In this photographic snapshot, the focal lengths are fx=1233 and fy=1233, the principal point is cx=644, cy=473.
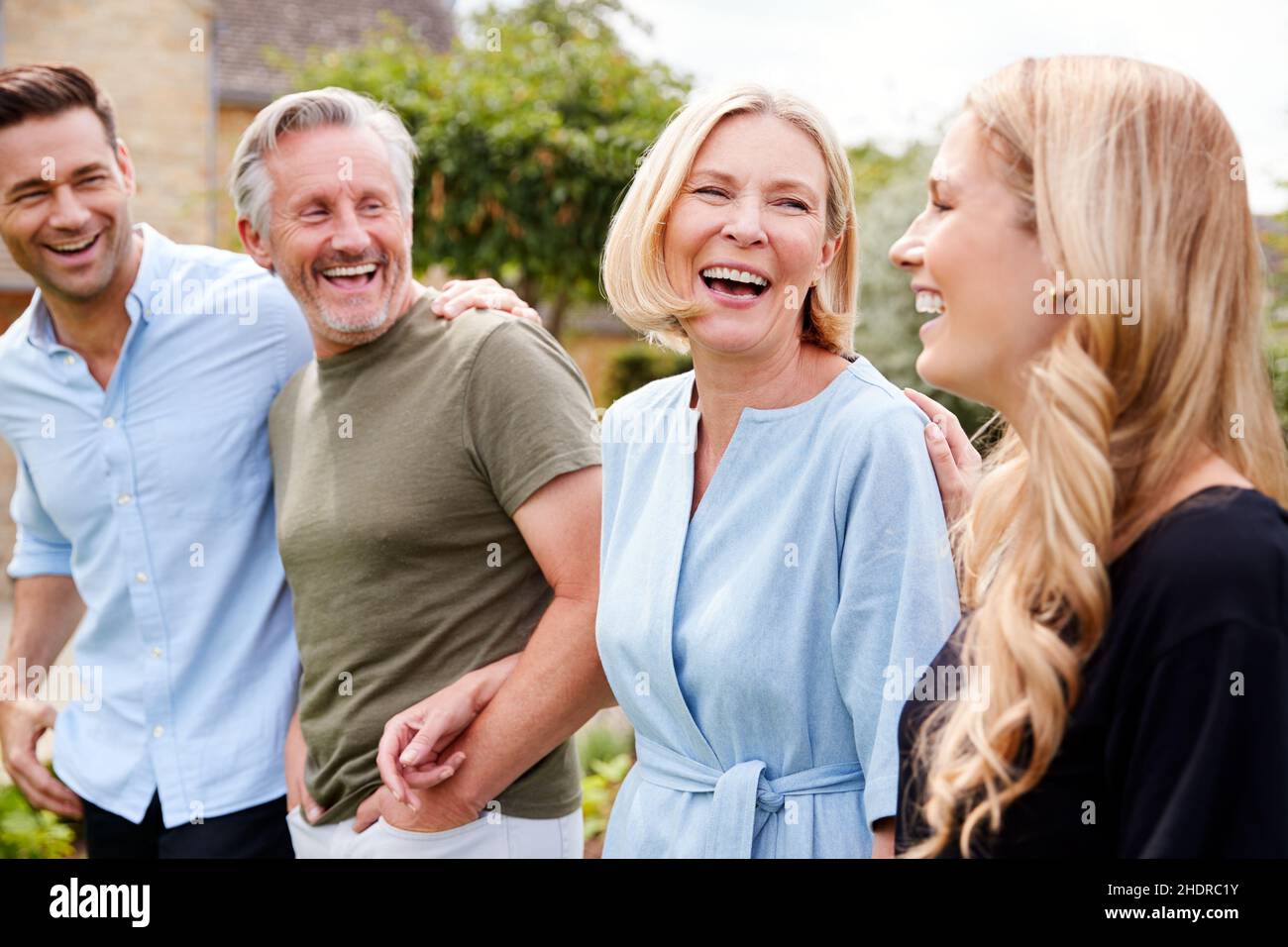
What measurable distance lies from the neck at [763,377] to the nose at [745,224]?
209mm

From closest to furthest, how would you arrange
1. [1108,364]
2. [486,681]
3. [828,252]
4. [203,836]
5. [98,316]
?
[1108,364], [828,252], [486,681], [203,836], [98,316]

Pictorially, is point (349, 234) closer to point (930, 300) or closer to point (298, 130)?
point (298, 130)

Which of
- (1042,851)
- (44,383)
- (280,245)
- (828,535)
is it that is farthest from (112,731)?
(1042,851)

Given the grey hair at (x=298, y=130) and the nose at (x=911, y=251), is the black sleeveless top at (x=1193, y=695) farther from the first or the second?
the grey hair at (x=298, y=130)

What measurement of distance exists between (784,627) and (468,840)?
0.97m

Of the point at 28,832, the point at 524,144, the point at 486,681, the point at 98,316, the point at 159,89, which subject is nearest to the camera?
the point at 486,681

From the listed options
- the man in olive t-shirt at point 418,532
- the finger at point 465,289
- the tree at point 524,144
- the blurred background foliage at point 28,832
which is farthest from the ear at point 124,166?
the tree at point 524,144

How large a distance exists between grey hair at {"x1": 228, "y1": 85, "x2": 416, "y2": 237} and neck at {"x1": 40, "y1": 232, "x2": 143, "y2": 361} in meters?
0.38

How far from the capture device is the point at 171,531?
308cm

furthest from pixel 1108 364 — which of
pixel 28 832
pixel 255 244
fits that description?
pixel 28 832

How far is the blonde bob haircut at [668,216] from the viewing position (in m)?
2.25

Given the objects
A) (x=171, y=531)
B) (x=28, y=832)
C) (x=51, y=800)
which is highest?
(x=171, y=531)

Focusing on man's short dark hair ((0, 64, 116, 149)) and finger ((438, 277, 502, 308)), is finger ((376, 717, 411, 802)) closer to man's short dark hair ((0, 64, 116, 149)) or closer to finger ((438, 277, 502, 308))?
finger ((438, 277, 502, 308))
